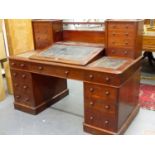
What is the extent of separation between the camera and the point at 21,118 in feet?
9.40

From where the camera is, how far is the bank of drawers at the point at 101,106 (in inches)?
85.9

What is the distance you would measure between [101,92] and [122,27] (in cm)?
75

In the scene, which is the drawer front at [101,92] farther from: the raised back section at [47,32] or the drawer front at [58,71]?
the raised back section at [47,32]

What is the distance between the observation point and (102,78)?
2.15 meters

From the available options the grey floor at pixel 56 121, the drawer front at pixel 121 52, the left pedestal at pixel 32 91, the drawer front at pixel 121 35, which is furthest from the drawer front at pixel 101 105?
the left pedestal at pixel 32 91

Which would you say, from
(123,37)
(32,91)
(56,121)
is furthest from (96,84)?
(32,91)

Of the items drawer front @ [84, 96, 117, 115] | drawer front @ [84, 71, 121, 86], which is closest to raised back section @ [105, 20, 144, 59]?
drawer front @ [84, 71, 121, 86]

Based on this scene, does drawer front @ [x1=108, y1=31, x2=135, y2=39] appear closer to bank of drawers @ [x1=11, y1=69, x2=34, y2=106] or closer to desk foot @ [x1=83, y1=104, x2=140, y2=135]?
desk foot @ [x1=83, y1=104, x2=140, y2=135]

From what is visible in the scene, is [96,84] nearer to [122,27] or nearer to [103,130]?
[103,130]

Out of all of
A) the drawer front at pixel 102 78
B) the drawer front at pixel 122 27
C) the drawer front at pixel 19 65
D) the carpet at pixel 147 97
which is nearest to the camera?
the drawer front at pixel 102 78

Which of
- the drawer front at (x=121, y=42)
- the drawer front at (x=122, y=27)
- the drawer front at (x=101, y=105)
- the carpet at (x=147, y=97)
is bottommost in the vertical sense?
the carpet at (x=147, y=97)

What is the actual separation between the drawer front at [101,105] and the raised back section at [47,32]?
3.39ft

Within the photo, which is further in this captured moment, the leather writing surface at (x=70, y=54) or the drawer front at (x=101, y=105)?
the leather writing surface at (x=70, y=54)

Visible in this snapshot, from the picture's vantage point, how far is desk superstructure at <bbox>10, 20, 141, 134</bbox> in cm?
216
